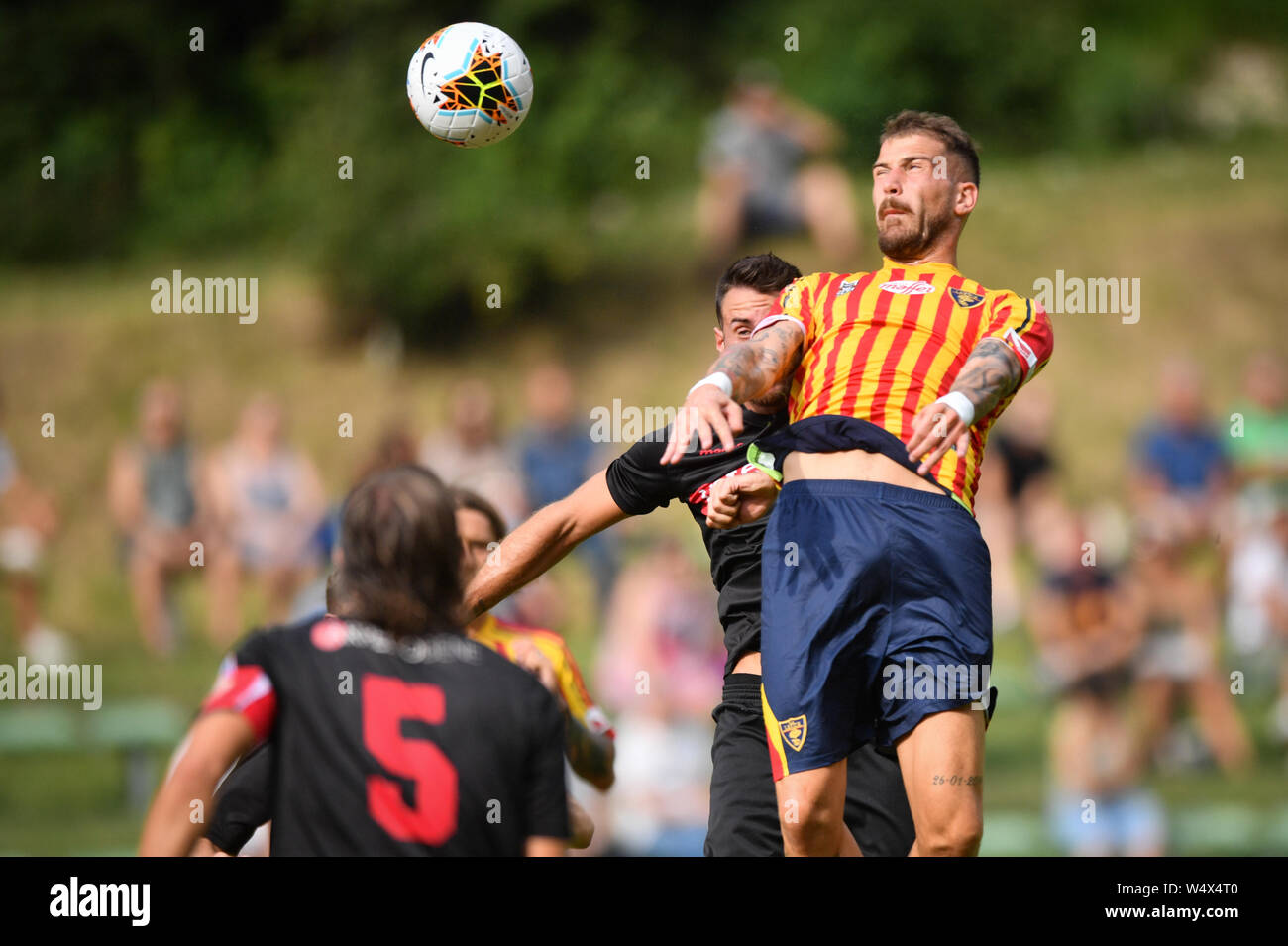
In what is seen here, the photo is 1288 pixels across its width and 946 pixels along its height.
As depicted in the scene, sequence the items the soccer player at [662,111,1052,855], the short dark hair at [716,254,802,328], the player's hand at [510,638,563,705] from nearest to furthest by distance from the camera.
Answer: the soccer player at [662,111,1052,855], the player's hand at [510,638,563,705], the short dark hair at [716,254,802,328]

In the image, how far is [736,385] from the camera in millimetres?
4301

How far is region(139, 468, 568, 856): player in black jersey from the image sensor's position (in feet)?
10.9

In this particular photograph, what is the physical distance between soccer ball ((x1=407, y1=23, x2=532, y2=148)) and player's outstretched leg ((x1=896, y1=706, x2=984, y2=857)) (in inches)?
120

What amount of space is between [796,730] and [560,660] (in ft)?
Result: 3.89

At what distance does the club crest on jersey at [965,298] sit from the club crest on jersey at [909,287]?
0.23 feet

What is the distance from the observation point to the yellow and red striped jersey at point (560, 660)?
17.2 feet

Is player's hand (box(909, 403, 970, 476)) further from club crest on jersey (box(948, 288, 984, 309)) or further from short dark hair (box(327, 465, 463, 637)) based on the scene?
short dark hair (box(327, 465, 463, 637))

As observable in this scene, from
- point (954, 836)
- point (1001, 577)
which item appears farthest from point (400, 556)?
point (1001, 577)

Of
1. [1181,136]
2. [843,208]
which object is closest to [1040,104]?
[1181,136]

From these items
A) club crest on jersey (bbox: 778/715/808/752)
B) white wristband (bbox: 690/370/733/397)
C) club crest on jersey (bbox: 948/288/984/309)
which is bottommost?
club crest on jersey (bbox: 778/715/808/752)

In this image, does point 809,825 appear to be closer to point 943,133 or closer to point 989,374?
point 989,374

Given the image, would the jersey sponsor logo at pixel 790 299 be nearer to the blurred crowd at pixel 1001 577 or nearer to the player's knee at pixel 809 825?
the player's knee at pixel 809 825

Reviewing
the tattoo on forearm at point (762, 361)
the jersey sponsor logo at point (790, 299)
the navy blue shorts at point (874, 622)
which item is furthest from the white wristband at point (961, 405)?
the jersey sponsor logo at point (790, 299)

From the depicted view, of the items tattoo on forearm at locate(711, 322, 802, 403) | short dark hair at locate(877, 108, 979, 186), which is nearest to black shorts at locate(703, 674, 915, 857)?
tattoo on forearm at locate(711, 322, 802, 403)
